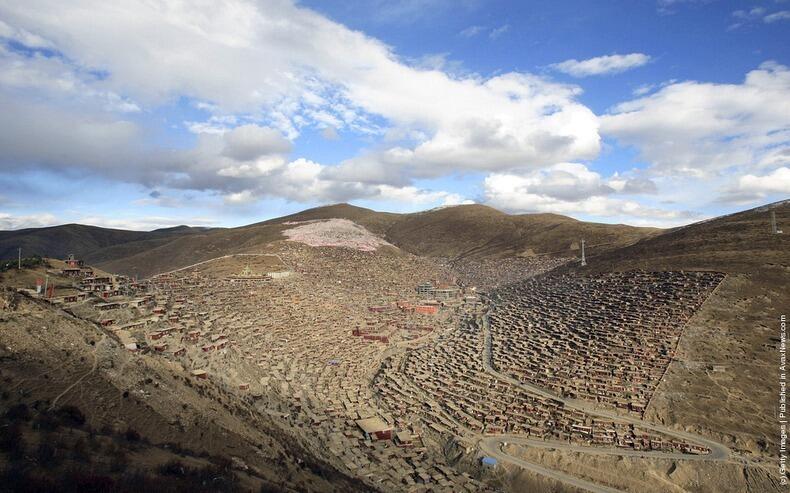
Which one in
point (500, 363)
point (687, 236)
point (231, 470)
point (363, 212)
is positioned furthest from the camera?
point (363, 212)

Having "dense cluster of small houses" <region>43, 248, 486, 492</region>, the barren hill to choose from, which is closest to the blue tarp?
"dense cluster of small houses" <region>43, 248, 486, 492</region>

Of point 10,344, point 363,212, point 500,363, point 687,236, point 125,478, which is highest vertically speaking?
point 363,212

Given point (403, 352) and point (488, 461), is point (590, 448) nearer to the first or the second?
point (488, 461)

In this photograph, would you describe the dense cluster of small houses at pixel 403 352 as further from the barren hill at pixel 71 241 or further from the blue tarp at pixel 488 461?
the barren hill at pixel 71 241

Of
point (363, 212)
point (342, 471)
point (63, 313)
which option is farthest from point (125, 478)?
point (363, 212)

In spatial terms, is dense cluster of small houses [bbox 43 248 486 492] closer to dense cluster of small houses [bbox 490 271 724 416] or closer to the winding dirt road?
the winding dirt road

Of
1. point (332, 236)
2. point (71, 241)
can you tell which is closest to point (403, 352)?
point (332, 236)

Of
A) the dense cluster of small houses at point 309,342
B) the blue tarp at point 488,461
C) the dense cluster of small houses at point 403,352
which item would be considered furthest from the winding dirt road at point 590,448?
the dense cluster of small houses at point 309,342

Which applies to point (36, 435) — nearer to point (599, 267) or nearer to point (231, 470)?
point (231, 470)
